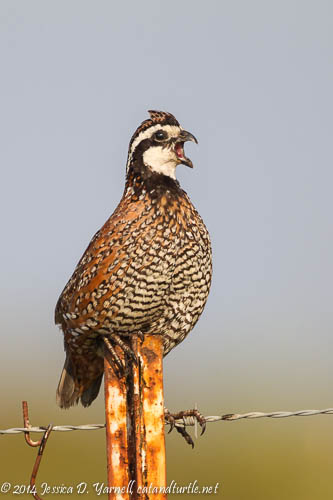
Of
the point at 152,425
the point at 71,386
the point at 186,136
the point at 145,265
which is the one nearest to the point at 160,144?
the point at 186,136

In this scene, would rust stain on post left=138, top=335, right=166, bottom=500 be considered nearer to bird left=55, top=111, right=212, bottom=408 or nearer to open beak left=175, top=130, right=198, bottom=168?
bird left=55, top=111, right=212, bottom=408

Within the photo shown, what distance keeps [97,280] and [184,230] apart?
1.94ft

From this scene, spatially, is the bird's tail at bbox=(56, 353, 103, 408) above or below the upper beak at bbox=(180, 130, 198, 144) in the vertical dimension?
below

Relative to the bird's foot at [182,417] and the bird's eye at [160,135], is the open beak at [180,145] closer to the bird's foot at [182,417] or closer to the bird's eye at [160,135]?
the bird's eye at [160,135]

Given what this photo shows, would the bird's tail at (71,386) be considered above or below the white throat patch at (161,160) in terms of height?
below

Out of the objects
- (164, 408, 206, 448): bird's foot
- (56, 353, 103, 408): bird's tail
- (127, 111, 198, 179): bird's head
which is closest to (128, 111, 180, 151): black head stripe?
(127, 111, 198, 179): bird's head

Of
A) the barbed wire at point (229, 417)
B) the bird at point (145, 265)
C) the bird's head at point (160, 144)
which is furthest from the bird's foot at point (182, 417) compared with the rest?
the bird's head at point (160, 144)

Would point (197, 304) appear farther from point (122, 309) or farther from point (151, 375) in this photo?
point (151, 375)

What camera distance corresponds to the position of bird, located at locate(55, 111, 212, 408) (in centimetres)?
579

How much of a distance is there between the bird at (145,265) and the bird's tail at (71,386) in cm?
11

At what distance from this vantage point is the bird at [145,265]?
5.79m

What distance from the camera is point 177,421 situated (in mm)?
5652

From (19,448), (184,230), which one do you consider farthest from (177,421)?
(19,448)

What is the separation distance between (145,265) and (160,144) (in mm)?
915
